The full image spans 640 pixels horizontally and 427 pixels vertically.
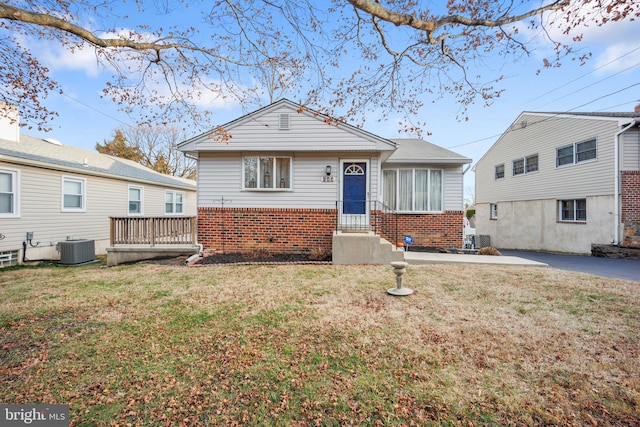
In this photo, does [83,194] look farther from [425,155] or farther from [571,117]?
[571,117]

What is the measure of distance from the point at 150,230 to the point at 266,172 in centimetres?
421

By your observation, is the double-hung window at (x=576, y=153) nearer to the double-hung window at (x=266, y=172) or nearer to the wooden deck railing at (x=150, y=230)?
the double-hung window at (x=266, y=172)

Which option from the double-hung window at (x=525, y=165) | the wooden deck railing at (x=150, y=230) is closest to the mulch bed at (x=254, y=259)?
the wooden deck railing at (x=150, y=230)

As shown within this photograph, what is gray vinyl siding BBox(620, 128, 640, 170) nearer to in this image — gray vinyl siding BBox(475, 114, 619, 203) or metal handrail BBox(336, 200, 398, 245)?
gray vinyl siding BBox(475, 114, 619, 203)

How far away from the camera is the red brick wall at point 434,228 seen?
10.6m

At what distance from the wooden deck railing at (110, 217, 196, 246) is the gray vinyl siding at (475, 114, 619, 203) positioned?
53.7 feet

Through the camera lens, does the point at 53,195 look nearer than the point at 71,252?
No

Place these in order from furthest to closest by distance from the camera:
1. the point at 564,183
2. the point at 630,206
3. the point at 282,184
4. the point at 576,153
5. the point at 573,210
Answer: the point at 564,183
the point at 573,210
the point at 576,153
the point at 630,206
the point at 282,184

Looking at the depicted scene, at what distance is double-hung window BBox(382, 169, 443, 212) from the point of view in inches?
425

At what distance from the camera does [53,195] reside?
9.97 meters

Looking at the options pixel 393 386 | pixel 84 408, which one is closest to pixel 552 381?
pixel 393 386

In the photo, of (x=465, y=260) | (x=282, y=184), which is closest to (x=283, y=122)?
(x=282, y=184)

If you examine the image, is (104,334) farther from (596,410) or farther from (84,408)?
(596,410)

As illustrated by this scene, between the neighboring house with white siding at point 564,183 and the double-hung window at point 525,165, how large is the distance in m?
0.06
